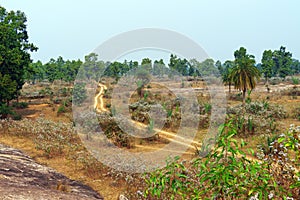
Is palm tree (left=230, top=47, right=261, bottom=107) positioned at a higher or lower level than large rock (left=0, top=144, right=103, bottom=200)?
higher

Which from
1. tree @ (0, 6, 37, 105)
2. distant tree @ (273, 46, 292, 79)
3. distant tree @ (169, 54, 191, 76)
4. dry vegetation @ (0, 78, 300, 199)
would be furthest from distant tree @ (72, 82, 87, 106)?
distant tree @ (273, 46, 292, 79)

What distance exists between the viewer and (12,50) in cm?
1608

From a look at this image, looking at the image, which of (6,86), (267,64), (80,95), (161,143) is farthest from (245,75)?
(267,64)

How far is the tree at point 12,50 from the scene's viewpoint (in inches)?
623

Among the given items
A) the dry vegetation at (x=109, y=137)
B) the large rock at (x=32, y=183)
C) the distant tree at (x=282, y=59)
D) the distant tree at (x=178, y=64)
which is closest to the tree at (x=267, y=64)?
the distant tree at (x=282, y=59)

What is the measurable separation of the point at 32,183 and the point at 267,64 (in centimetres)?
4075

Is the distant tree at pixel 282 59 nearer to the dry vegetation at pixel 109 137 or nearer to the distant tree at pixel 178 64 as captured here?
the distant tree at pixel 178 64

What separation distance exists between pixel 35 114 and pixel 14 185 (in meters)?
15.2

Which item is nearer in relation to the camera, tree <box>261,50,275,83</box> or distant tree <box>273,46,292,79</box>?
tree <box>261,50,275,83</box>

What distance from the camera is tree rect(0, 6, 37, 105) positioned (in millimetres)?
15820

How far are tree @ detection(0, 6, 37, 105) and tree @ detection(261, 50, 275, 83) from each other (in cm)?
3318

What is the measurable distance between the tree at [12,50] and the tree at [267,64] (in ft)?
109

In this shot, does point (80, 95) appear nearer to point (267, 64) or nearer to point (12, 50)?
point (12, 50)

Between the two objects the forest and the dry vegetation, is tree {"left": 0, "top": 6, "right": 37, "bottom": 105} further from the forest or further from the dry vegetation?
the dry vegetation
